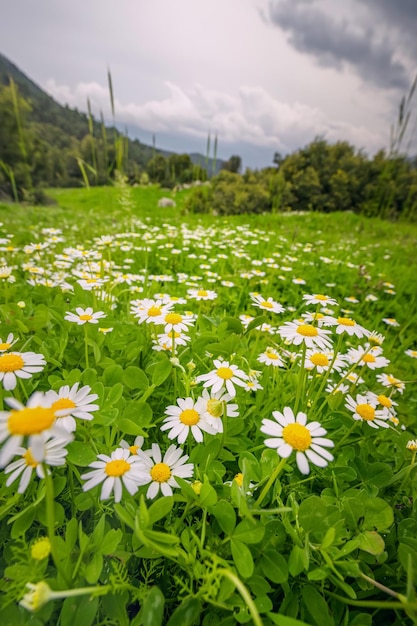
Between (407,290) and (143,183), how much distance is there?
3.59 meters

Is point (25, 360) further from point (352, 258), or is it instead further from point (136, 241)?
point (352, 258)

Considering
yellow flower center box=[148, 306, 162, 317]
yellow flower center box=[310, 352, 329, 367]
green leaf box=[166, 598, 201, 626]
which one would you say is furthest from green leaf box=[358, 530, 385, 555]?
yellow flower center box=[148, 306, 162, 317]

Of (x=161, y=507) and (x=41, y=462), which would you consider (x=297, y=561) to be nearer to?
(x=161, y=507)

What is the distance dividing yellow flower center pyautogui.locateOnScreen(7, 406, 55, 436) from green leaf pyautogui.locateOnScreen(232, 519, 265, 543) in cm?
45

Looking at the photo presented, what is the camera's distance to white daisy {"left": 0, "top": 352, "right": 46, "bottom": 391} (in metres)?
0.76

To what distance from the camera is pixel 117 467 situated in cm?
68

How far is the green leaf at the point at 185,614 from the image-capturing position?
0.57 m

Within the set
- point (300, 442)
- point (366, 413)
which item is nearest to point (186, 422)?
point (300, 442)

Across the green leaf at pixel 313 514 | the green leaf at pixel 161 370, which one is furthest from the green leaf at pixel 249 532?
the green leaf at pixel 161 370

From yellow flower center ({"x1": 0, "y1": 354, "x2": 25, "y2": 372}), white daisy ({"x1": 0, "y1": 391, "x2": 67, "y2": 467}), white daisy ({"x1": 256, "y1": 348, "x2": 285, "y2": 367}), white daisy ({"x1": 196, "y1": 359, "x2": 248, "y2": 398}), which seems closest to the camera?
white daisy ({"x1": 0, "y1": 391, "x2": 67, "y2": 467})

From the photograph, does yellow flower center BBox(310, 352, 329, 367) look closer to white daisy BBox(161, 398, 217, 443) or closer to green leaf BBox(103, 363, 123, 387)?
white daisy BBox(161, 398, 217, 443)

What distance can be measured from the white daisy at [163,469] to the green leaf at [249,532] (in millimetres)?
156

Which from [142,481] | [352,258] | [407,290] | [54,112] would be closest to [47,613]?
[142,481]

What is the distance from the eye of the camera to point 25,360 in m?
0.81
